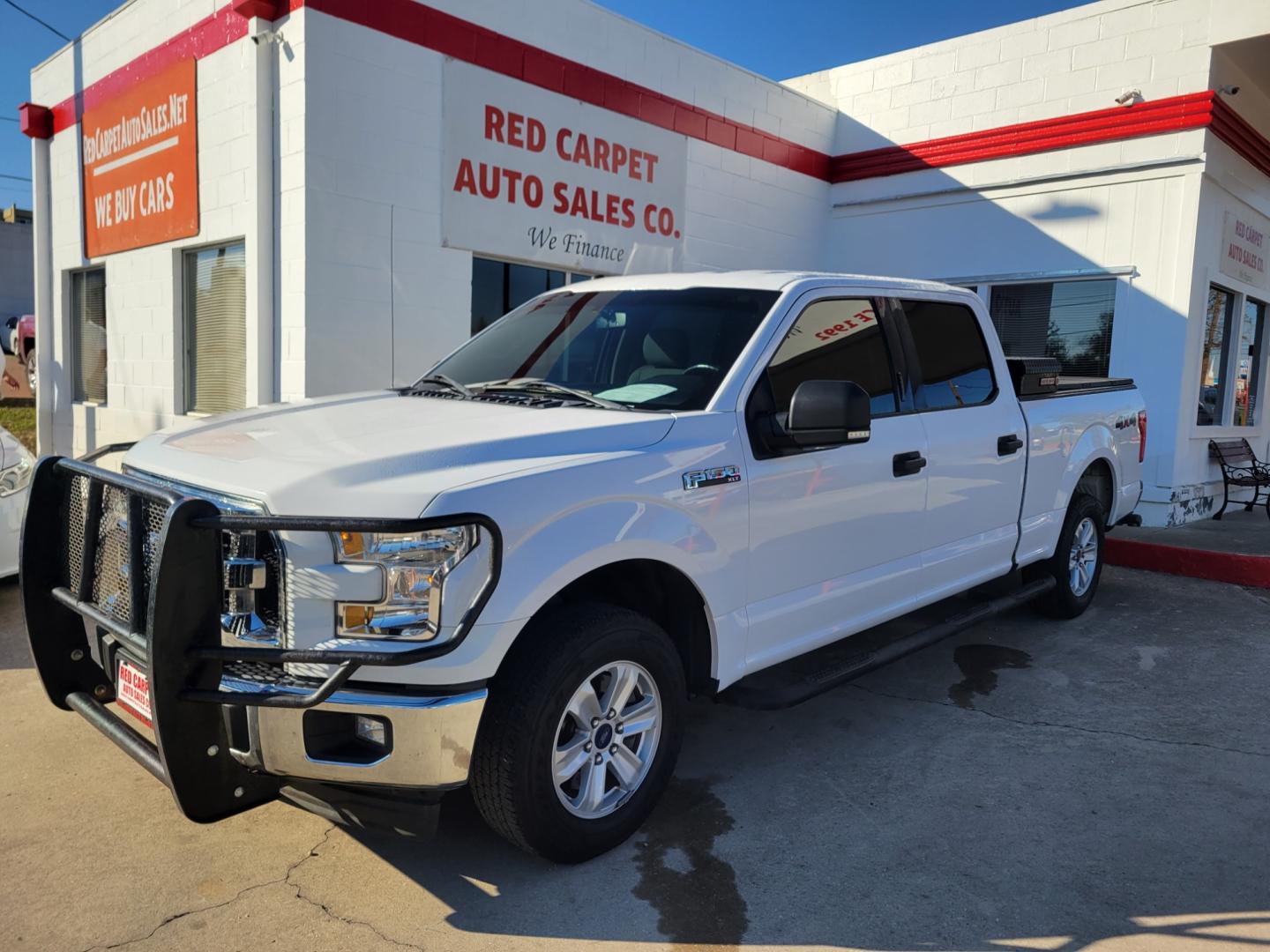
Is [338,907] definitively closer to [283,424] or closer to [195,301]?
[283,424]

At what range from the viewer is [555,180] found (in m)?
9.11

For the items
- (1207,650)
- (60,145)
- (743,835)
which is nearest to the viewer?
(743,835)

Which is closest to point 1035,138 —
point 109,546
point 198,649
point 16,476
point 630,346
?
point 630,346

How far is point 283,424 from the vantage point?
11.2 ft

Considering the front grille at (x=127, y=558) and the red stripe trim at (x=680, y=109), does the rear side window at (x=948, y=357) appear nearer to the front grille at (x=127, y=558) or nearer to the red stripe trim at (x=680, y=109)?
the front grille at (x=127, y=558)

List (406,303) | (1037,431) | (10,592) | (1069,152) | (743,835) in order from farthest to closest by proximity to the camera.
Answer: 1. (1069,152)
2. (406,303)
3. (10,592)
4. (1037,431)
5. (743,835)

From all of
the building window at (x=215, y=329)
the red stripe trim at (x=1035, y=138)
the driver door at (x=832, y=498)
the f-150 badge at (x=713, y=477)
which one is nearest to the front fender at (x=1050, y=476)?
the driver door at (x=832, y=498)

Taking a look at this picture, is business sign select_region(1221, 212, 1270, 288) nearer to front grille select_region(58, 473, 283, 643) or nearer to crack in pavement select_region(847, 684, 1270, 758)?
crack in pavement select_region(847, 684, 1270, 758)

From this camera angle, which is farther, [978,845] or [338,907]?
[978,845]

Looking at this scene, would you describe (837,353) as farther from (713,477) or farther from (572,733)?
(572,733)

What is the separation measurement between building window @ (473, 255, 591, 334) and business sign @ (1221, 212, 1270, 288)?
711 centimetres

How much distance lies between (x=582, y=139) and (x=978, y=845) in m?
7.68

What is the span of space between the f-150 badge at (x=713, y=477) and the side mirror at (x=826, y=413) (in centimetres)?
26

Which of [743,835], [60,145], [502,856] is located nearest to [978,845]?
[743,835]
